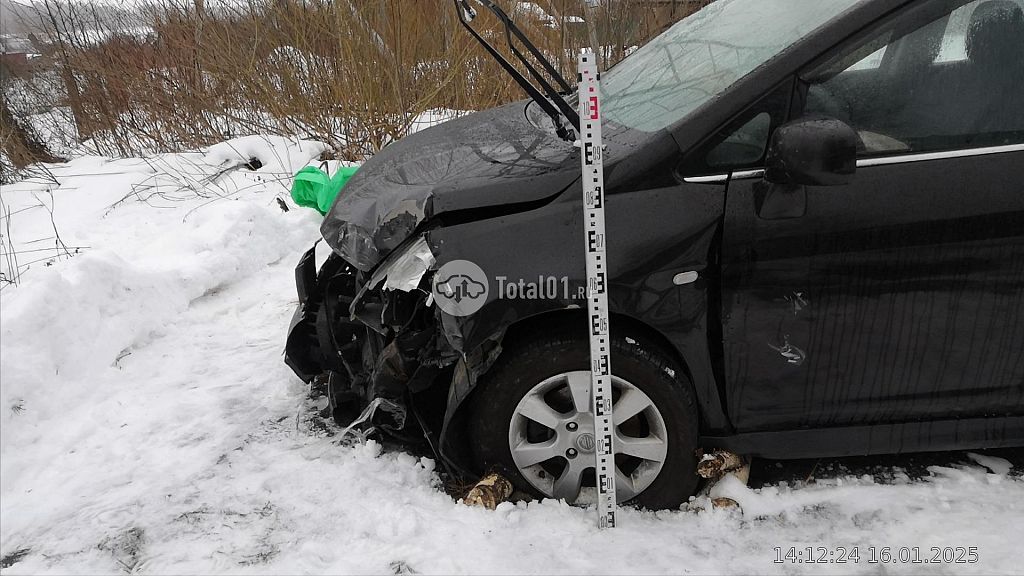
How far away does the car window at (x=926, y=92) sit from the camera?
6.62 feet

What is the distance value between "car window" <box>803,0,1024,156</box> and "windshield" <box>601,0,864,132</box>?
0.21 meters

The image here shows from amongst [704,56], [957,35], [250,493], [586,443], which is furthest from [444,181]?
[957,35]

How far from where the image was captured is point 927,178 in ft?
6.53

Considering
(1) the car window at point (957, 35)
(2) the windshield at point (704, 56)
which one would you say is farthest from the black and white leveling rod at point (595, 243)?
(1) the car window at point (957, 35)

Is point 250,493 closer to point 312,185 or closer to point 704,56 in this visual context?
point 704,56

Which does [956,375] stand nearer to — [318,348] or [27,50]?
[318,348]

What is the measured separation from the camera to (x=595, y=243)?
1974 millimetres

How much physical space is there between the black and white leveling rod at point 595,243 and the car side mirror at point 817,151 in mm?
544

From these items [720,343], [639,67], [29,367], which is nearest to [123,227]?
[29,367]

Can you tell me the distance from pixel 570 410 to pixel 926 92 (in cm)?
158

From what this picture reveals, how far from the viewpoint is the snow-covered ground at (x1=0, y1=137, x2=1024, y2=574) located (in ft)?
6.94

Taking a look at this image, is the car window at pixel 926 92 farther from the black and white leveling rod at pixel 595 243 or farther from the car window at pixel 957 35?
the black and white leveling rod at pixel 595 243
